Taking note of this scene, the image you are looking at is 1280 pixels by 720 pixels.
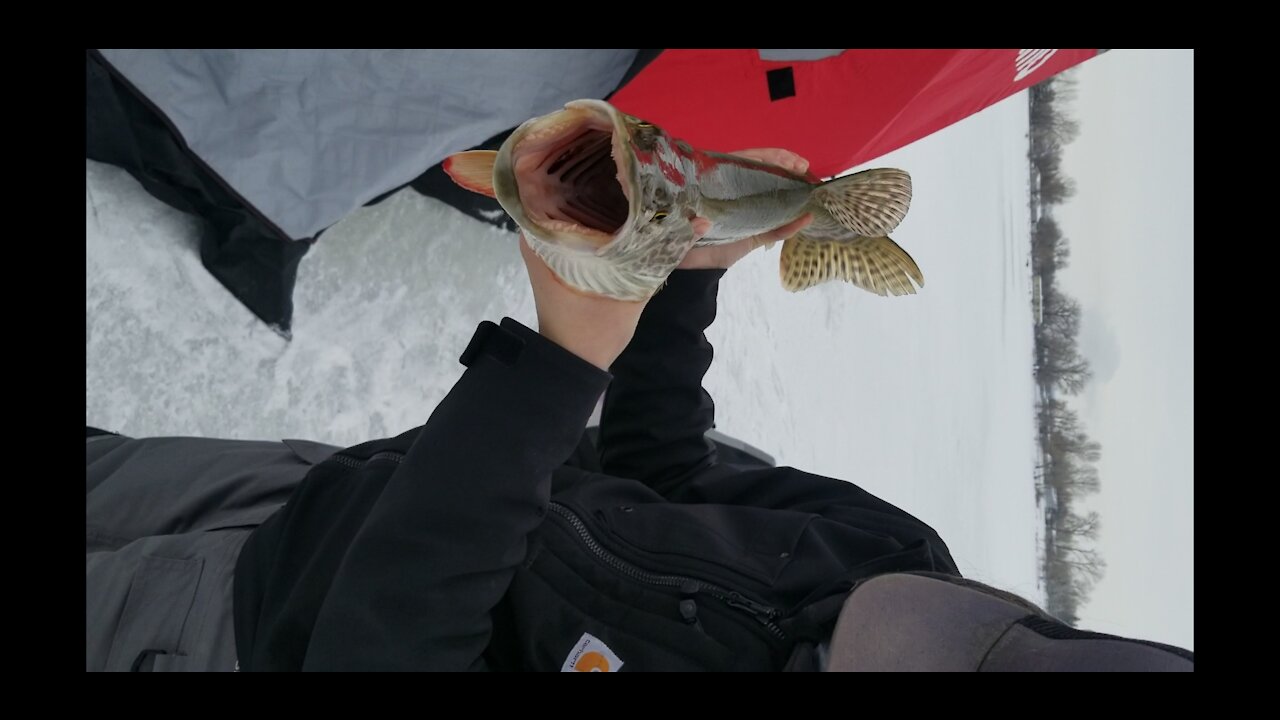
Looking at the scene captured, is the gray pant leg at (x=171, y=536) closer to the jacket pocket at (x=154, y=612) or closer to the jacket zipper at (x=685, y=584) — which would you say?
the jacket pocket at (x=154, y=612)

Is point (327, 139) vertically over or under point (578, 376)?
over

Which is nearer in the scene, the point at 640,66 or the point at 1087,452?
the point at 640,66

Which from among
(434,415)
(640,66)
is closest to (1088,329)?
(640,66)

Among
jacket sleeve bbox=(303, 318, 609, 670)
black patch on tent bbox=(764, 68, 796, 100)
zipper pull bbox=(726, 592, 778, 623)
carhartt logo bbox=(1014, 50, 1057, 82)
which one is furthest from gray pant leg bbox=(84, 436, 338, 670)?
carhartt logo bbox=(1014, 50, 1057, 82)

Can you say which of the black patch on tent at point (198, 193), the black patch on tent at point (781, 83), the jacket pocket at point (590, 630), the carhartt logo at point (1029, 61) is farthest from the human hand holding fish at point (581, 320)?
the carhartt logo at point (1029, 61)

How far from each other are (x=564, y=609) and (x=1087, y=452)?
7040 mm

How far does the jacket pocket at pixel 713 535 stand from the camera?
935mm

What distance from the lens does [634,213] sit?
0.78 m

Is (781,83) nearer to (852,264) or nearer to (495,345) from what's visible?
(852,264)

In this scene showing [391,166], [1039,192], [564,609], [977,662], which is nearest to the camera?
[977,662]

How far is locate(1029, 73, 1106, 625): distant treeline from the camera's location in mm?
6324

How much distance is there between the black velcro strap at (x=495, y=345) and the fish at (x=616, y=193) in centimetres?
11

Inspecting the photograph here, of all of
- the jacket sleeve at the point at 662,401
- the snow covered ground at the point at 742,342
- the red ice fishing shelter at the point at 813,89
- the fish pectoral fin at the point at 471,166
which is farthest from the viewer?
the red ice fishing shelter at the point at 813,89
